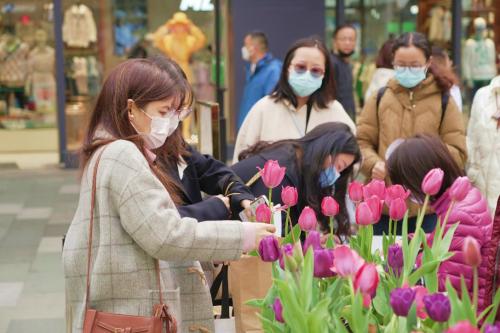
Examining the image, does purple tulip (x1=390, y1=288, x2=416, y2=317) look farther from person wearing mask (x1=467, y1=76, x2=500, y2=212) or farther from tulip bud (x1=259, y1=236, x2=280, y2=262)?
person wearing mask (x1=467, y1=76, x2=500, y2=212)

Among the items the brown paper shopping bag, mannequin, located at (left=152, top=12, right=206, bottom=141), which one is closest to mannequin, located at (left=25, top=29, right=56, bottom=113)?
mannequin, located at (left=152, top=12, right=206, bottom=141)

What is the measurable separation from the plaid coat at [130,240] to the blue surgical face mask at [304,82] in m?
2.73

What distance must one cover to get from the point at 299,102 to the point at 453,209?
256 cm

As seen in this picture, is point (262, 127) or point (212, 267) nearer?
point (212, 267)

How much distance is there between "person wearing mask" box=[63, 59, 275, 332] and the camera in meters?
2.80

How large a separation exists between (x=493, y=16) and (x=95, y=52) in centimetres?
553

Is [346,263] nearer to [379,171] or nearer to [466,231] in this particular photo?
[466,231]

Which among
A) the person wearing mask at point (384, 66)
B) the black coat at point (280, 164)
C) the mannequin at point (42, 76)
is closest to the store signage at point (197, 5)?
the mannequin at point (42, 76)

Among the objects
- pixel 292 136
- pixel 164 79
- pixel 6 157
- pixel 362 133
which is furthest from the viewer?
pixel 6 157

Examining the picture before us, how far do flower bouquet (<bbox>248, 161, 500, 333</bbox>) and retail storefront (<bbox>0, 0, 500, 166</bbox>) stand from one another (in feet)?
33.7

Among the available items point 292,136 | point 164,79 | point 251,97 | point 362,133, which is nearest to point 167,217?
point 164,79

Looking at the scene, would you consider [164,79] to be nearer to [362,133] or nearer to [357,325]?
[357,325]

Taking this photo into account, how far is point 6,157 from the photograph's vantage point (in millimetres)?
13727

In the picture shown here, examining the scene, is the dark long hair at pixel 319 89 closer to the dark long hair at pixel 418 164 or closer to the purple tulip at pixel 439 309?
the dark long hair at pixel 418 164
